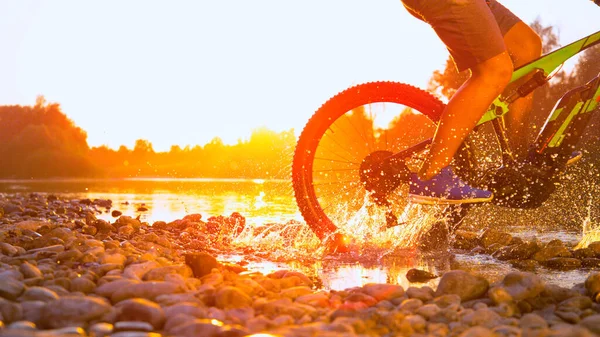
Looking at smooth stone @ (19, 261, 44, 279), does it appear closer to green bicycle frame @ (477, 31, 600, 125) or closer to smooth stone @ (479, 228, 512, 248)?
green bicycle frame @ (477, 31, 600, 125)

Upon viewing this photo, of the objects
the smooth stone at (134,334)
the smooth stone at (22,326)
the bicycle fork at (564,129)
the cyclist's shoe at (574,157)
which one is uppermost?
the bicycle fork at (564,129)

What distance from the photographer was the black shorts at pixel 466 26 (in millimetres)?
3432

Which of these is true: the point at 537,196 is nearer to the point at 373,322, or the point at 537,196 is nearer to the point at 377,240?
the point at 377,240

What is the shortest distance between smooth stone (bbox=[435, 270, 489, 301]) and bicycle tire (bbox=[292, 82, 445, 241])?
1588mm

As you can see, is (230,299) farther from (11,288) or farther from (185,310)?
(11,288)

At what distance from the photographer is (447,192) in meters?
3.83

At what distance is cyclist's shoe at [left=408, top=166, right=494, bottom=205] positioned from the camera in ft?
12.6

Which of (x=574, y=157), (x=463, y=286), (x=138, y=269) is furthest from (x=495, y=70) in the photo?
(x=138, y=269)

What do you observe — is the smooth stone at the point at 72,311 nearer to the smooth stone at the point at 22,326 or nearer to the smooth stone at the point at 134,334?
the smooth stone at the point at 22,326

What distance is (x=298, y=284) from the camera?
111 inches

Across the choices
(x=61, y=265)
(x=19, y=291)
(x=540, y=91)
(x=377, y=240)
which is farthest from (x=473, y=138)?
(x=540, y=91)

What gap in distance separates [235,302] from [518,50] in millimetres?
2617

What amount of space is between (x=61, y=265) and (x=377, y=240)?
7.06ft

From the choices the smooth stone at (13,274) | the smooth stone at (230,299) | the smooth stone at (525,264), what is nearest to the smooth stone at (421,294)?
the smooth stone at (230,299)
